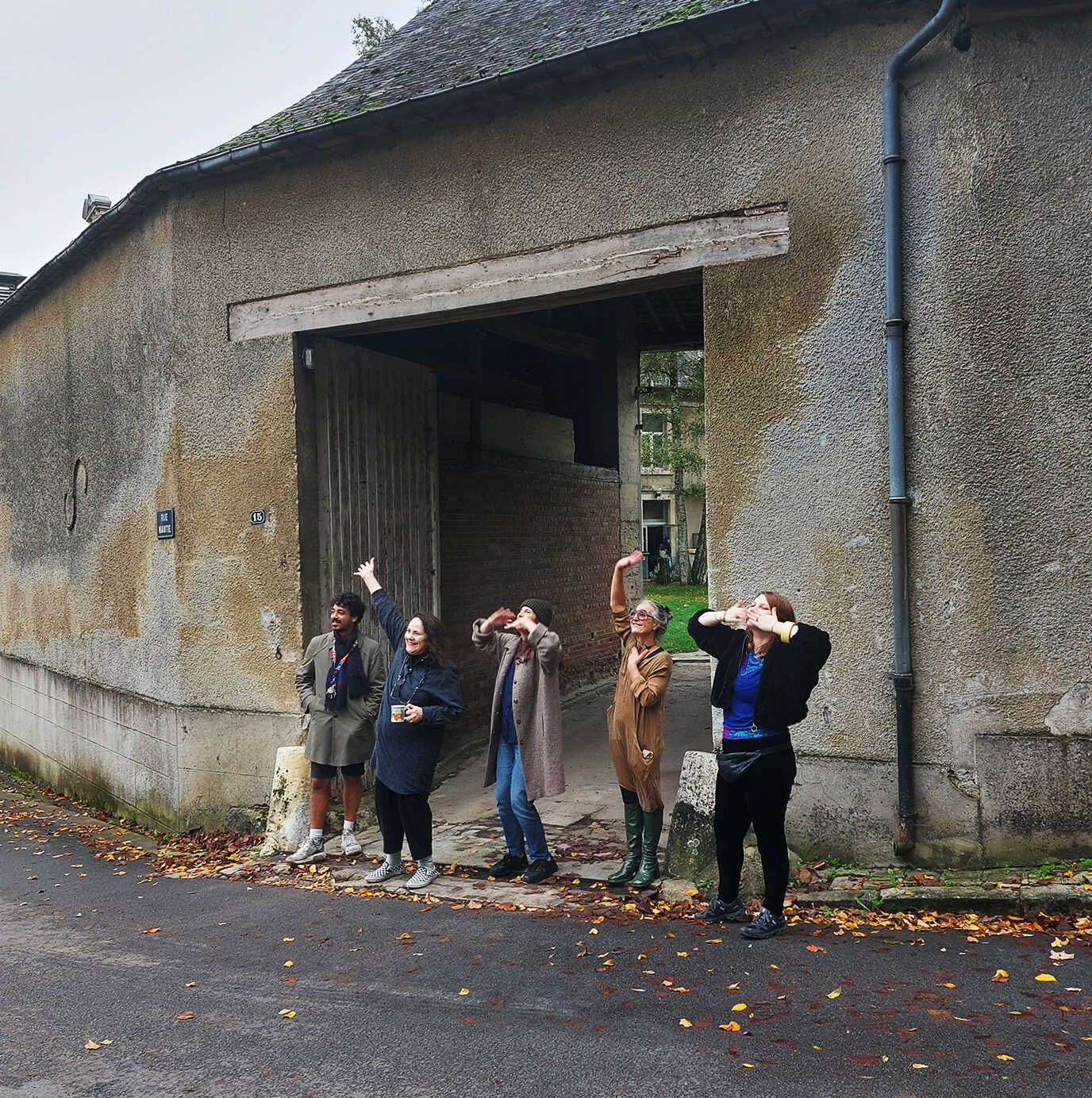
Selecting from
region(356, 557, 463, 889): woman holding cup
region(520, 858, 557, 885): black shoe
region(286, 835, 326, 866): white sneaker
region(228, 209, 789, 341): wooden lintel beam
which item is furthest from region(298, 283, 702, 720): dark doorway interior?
region(520, 858, 557, 885): black shoe

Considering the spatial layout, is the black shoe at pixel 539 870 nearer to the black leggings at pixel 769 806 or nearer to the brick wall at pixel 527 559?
the black leggings at pixel 769 806

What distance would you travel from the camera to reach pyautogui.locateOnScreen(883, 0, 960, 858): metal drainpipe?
5.74 m

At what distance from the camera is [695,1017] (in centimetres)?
421

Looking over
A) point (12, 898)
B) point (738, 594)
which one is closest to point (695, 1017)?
point (738, 594)

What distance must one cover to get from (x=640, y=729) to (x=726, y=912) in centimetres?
108

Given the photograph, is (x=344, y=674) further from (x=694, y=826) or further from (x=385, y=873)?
(x=694, y=826)

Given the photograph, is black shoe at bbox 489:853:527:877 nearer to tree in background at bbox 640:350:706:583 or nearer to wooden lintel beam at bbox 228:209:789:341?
wooden lintel beam at bbox 228:209:789:341

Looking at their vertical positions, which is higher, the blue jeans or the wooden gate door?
the wooden gate door

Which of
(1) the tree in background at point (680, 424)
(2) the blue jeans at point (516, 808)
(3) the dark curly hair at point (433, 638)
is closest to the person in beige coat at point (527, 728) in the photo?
(2) the blue jeans at point (516, 808)

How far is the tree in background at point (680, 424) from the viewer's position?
91.4ft

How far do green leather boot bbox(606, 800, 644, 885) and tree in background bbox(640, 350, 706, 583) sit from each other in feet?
68.9

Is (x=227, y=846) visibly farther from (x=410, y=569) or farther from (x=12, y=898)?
(x=410, y=569)

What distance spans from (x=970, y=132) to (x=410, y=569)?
538 cm

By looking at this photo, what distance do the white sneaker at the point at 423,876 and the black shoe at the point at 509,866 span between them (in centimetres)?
37
